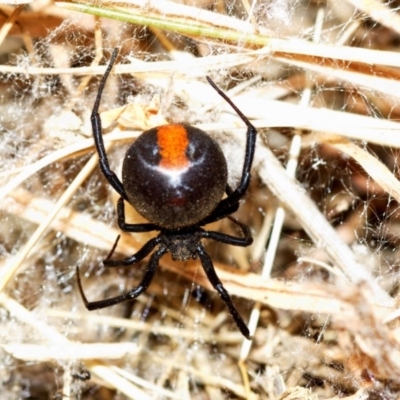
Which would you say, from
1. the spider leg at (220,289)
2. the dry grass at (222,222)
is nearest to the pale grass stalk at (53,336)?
the dry grass at (222,222)

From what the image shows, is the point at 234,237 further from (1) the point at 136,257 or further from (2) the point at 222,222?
(1) the point at 136,257

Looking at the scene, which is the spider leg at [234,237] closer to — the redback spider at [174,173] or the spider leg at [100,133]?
the redback spider at [174,173]

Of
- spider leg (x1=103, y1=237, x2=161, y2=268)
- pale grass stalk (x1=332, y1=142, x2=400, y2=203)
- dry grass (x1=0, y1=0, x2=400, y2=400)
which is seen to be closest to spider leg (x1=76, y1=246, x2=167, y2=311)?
spider leg (x1=103, y1=237, x2=161, y2=268)

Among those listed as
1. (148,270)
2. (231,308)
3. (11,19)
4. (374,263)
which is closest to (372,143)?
(374,263)

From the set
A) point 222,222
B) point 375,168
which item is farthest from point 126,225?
point 375,168

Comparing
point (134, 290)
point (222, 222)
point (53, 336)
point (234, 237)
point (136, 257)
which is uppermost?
point (222, 222)

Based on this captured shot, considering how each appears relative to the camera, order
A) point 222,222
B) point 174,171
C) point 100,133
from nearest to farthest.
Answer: point 174,171 → point 100,133 → point 222,222

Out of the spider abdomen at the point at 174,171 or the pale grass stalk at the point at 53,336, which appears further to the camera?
the pale grass stalk at the point at 53,336
